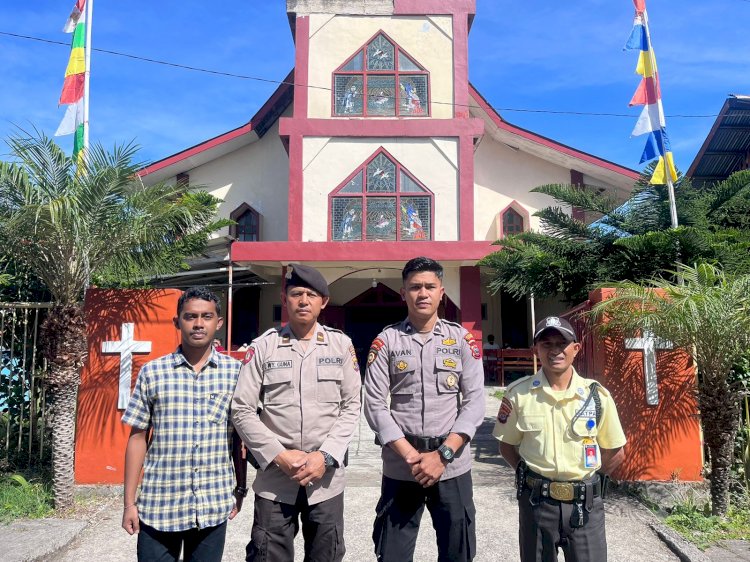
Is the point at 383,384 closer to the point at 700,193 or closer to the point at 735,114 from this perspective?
the point at 700,193

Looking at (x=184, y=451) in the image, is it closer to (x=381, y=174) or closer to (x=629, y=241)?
(x=629, y=241)

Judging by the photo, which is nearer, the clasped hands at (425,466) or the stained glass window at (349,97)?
the clasped hands at (425,466)

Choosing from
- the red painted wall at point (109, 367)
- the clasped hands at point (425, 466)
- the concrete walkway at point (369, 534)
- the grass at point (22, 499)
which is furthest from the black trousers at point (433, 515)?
the grass at point (22, 499)

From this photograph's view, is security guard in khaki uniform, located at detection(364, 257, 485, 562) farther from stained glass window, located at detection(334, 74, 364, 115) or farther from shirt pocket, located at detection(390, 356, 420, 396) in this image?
stained glass window, located at detection(334, 74, 364, 115)

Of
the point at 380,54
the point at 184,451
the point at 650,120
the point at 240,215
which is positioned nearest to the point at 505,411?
the point at 184,451

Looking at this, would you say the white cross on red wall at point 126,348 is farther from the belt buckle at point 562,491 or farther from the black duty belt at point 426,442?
the belt buckle at point 562,491

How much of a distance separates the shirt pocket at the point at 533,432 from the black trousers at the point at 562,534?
0.77 ft

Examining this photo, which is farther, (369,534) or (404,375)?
(369,534)

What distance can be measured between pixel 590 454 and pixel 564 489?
0.71 feet

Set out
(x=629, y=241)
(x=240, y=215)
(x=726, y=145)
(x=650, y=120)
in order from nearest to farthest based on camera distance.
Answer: (x=629, y=241), (x=650, y=120), (x=726, y=145), (x=240, y=215)

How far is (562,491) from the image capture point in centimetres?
270

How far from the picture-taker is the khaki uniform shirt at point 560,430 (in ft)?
9.07

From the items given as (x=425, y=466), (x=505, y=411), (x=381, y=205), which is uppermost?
(x=381, y=205)

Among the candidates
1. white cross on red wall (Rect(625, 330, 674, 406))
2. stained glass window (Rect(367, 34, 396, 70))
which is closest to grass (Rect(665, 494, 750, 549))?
white cross on red wall (Rect(625, 330, 674, 406))
